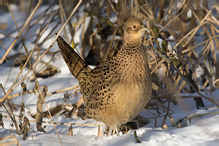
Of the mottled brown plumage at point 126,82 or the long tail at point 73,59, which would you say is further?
the long tail at point 73,59

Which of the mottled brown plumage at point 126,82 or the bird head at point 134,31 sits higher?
the bird head at point 134,31

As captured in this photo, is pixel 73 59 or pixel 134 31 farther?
pixel 73 59

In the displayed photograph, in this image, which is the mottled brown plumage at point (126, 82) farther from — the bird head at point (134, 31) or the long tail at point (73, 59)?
the long tail at point (73, 59)

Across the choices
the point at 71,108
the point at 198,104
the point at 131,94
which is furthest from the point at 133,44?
the point at 71,108

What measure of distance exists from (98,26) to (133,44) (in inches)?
86.5

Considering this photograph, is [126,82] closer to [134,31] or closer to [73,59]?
[134,31]

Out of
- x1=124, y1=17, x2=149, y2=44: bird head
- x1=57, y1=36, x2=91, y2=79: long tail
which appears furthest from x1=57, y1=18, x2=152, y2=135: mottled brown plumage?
x1=57, y1=36, x2=91, y2=79: long tail

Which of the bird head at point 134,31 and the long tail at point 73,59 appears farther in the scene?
the long tail at point 73,59

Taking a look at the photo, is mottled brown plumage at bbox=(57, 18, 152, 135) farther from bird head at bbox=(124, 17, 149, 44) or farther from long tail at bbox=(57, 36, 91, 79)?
long tail at bbox=(57, 36, 91, 79)

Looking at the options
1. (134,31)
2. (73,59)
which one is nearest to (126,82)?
(134,31)

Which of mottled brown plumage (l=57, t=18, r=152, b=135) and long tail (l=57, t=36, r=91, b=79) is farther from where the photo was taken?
long tail (l=57, t=36, r=91, b=79)

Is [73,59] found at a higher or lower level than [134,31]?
lower

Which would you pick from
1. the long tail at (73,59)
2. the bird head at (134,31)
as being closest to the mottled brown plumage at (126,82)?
the bird head at (134,31)

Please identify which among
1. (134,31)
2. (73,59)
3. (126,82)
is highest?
(134,31)
